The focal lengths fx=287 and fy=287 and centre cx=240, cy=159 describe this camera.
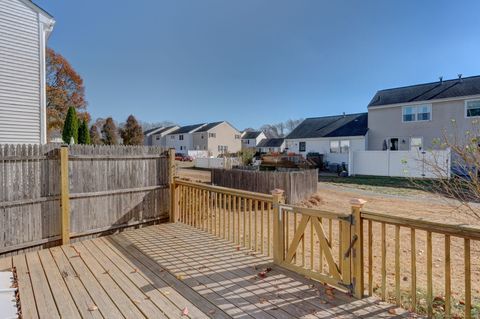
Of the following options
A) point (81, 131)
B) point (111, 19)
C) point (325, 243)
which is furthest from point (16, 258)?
point (81, 131)

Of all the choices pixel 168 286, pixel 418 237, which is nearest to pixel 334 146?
pixel 418 237

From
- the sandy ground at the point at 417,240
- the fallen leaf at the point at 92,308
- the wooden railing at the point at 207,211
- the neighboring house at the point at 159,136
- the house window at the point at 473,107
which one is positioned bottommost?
the sandy ground at the point at 417,240

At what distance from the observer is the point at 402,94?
883 inches

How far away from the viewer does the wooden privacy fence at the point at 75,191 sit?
14.8 feet

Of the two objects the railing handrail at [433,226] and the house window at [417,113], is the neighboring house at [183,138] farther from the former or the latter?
the railing handrail at [433,226]

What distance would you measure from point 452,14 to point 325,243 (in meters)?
10.2

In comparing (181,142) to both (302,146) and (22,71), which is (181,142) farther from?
(22,71)

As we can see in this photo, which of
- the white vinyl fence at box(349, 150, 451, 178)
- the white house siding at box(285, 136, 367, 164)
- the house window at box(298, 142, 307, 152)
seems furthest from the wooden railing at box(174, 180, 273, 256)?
the house window at box(298, 142, 307, 152)

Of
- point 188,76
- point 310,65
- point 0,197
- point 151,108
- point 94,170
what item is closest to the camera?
point 0,197

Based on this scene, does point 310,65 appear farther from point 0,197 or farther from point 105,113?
point 105,113

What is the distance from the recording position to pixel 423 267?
5.04 m

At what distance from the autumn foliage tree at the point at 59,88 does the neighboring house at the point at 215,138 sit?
2133 cm

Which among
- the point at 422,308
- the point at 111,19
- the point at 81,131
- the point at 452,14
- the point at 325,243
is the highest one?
the point at 111,19

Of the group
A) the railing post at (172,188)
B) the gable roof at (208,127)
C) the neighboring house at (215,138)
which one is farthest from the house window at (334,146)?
the gable roof at (208,127)
